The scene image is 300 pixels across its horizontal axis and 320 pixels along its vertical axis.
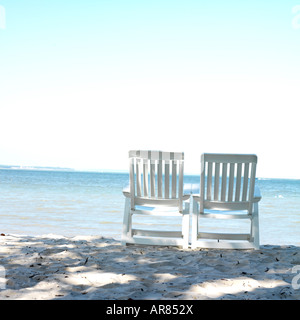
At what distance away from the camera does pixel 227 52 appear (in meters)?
29.1

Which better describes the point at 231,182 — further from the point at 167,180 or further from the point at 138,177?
the point at 138,177

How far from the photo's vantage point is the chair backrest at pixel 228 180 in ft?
13.8

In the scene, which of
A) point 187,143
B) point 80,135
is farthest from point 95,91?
point 187,143

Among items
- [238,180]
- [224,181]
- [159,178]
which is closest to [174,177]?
[159,178]

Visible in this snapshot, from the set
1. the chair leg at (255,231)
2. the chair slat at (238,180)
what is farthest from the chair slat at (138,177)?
the chair leg at (255,231)

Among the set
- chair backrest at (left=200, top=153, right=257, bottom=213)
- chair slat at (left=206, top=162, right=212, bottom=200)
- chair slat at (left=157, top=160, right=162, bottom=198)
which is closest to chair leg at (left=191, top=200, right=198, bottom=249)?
chair backrest at (left=200, top=153, right=257, bottom=213)

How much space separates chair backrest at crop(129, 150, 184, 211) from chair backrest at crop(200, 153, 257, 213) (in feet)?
0.90

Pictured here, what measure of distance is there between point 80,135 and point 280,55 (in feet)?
92.9

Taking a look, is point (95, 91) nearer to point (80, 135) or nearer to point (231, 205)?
point (80, 135)

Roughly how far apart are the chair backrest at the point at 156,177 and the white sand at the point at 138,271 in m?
0.54

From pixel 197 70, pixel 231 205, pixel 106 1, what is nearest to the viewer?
pixel 231 205

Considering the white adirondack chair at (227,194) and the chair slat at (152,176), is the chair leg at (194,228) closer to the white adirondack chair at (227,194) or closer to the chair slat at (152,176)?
the white adirondack chair at (227,194)

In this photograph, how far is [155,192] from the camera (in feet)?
14.4

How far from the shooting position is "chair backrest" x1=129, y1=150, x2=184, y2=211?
4.26 meters
